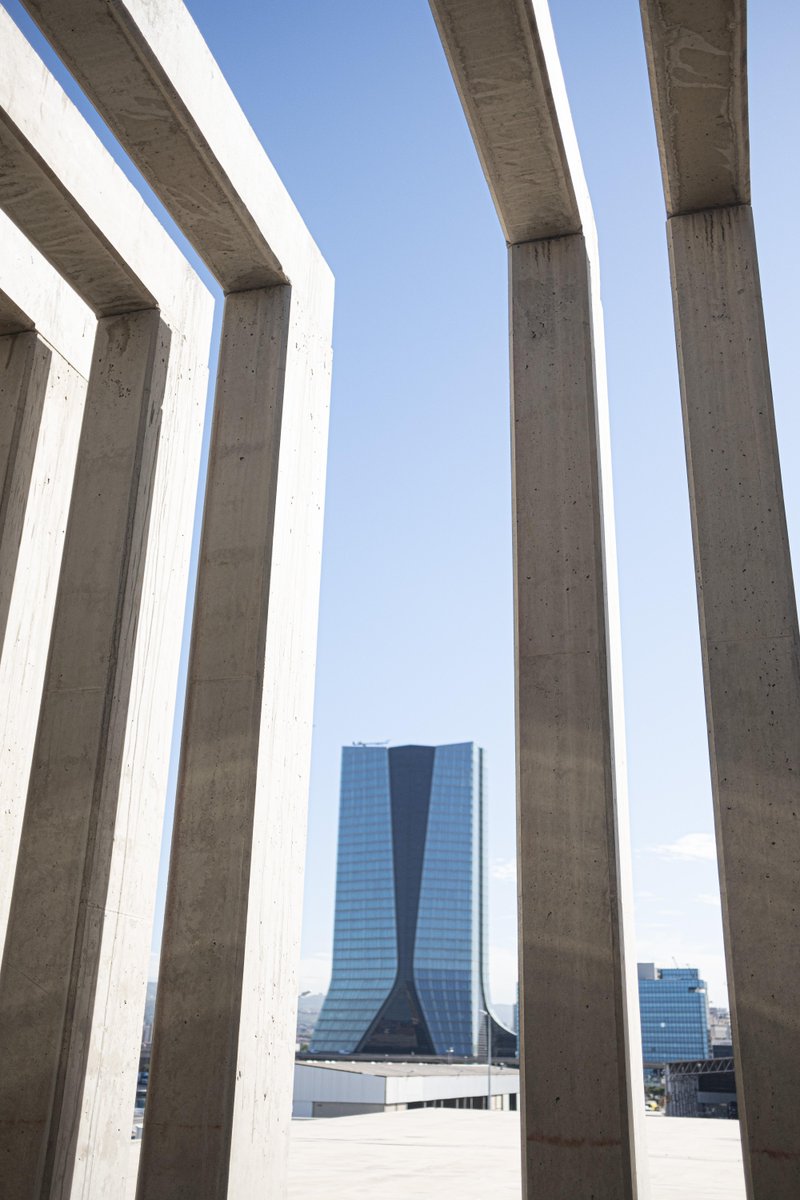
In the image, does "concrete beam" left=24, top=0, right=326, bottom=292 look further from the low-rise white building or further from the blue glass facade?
the blue glass facade

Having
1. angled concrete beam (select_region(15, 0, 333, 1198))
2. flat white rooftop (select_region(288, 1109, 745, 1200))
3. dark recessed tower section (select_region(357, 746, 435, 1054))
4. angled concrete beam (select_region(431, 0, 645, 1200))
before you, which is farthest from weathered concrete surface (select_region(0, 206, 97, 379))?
dark recessed tower section (select_region(357, 746, 435, 1054))

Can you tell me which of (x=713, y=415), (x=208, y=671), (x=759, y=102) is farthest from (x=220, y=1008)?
(x=759, y=102)

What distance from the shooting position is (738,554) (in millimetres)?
5445

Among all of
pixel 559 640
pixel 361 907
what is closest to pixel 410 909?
pixel 361 907

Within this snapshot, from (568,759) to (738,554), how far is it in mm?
1448

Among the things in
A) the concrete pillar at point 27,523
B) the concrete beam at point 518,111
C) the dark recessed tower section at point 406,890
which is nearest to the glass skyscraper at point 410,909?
the dark recessed tower section at point 406,890

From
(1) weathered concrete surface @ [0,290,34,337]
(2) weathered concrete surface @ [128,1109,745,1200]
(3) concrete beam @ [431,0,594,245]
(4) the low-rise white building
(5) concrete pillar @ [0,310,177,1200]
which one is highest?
(3) concrete beam @ [431,0,594,245]

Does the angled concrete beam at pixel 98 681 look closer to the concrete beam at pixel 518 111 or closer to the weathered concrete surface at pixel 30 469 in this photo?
the weathered concrete surface at pixel 30 469

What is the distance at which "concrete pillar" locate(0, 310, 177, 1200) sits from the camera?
557cm

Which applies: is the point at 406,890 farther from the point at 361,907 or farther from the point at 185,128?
the point at 185,128

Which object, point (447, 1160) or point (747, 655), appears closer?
point (747, 655)

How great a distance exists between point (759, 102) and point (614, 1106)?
602 cm

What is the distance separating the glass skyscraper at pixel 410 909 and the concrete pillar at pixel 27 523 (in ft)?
368

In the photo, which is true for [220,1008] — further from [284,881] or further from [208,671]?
[208,671]
